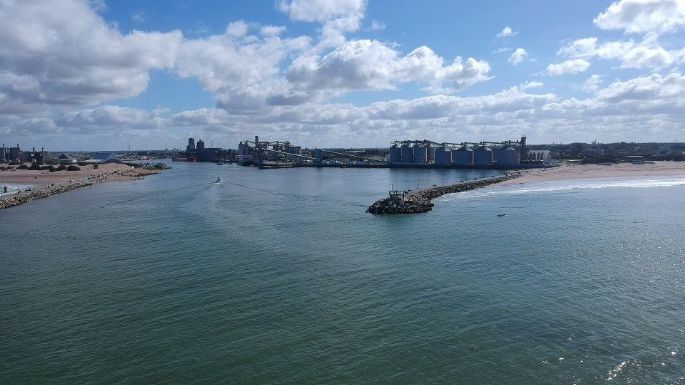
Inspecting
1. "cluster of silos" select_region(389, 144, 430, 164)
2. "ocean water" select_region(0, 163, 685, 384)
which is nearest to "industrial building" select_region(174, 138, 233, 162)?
"cluster of silos" select_region(389, 144, 430, 164)

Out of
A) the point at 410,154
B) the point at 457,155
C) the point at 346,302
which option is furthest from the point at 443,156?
the point at 346,302

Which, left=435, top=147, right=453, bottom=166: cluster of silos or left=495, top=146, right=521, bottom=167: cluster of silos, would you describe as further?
left=435, top=147, right=453, bottom=166: cluster of silos

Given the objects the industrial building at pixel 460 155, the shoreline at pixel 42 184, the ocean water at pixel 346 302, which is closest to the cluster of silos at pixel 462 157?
the industrial building at pixel 460 155

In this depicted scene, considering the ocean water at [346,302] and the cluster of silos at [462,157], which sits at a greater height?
the cluster of silos at [462,157]

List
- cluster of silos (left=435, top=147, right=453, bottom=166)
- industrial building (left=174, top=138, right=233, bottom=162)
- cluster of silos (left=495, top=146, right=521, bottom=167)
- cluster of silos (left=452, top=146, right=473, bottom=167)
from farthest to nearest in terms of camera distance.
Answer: industrial building (left=174, top=138, right=233, bottom=162) → cluster of silos (left=435, top=147, right=453, bottom=166) → cluster of silos (left=452, top=146, right=473, bottom=167) → cluster of silos (left=495, top=146, right=521, bottom=167)

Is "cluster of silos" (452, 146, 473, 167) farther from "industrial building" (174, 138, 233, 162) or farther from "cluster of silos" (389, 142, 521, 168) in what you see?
"industrial building" (174, 138, 233, 162)

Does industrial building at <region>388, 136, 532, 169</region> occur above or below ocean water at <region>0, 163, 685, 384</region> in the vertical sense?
above

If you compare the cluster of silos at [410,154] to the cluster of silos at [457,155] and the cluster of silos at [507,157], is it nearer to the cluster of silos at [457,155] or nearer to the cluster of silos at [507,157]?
the cluster of silos at [457,155]

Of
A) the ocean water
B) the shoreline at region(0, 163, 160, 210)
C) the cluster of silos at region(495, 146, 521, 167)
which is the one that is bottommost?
the ocean water

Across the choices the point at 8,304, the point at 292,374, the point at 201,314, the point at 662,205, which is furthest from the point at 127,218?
the point at 662,205
